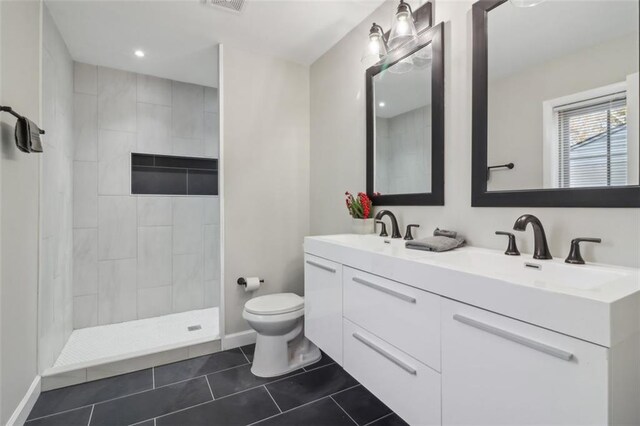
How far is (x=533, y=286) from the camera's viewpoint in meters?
0.77

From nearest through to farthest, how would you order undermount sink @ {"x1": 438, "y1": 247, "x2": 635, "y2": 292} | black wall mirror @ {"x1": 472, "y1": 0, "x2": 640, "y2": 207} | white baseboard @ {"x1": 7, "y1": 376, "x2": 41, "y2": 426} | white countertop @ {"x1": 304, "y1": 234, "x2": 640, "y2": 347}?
1. white countertop @ {"x1": 304, "y1": 234, "x2": 640, "y2": 347}
2. undermount sink @ {"x1": 438, "y1": 247, "x2": 635, "y2": 292}
3. black wall mirror @ {"x1": 472, "y1": 0, "x2": 640, "y2": 207}
4. white baseboard @ {"x1": 7, "y1": 376, "x2": 41, "y2": 426}

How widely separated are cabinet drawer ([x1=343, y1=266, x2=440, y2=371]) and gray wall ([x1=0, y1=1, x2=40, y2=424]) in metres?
1.59

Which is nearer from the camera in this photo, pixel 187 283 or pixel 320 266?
pixel 320 266

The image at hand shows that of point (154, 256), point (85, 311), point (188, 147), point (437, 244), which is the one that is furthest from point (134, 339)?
point (437, 244)

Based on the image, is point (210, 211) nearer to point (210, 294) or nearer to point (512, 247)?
point (210, 294)

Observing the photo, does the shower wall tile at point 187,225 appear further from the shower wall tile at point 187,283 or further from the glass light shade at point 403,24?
the glass light shade at point 403,24

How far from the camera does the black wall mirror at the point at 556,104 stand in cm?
101

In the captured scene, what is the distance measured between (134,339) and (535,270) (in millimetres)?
2788

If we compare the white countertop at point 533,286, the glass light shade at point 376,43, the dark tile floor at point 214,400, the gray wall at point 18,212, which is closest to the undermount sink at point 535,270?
the white countertop at point 533,286

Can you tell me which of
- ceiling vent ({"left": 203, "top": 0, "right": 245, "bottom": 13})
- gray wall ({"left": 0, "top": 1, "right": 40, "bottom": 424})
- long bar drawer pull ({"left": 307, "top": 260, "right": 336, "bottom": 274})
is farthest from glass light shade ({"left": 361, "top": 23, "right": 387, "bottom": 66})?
gray wall ({"left": 0, "top": 1, "right": 40, "bottom": 424})

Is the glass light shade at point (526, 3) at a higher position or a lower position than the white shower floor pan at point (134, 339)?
higher

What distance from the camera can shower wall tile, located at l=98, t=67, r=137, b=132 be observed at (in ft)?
9.00

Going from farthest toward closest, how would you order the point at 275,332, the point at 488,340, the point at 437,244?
the point at 275,332, the point at 437,244, the point at 488,340

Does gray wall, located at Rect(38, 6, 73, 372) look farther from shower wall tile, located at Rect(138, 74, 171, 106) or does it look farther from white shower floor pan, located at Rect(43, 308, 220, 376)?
shower wall tile, located at Rect(138, 74, 171, 106)
